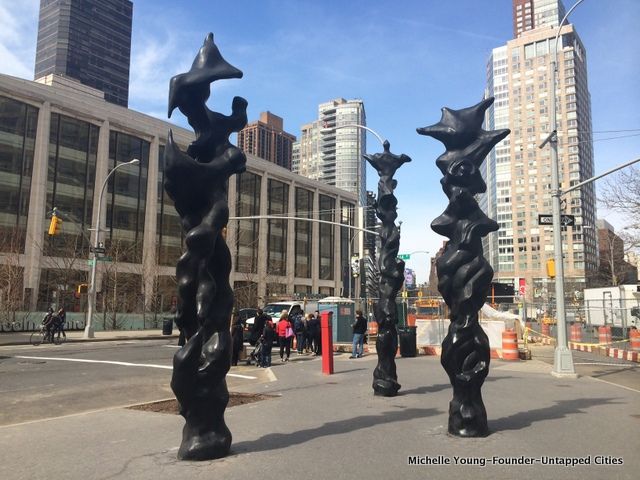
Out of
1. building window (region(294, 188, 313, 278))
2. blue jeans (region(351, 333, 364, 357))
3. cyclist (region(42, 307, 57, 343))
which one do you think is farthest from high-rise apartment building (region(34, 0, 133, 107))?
blue jeans (region(351, 333, 364, 357))

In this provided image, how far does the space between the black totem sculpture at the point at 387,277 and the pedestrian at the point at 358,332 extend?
6.97m

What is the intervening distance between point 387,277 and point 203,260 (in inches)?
249

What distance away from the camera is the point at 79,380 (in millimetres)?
13719

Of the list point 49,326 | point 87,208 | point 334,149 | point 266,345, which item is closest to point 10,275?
point 49,326

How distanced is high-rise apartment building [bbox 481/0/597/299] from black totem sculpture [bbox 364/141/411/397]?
105141 mm

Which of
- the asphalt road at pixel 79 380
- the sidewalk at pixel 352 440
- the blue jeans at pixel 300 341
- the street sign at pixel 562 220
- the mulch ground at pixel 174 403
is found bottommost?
the asphalt road at pixel 79 380

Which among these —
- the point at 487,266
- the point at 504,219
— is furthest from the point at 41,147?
the point at 504,219

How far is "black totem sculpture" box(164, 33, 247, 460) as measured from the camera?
6.23 meters

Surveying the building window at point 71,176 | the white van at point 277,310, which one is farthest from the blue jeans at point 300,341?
the building window at point 71,176

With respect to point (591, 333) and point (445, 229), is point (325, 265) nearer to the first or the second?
point (591, 333)

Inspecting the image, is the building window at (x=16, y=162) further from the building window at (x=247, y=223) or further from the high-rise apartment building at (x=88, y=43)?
the high-rise apartment building at (x=88, y=43)

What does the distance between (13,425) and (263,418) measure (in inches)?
154

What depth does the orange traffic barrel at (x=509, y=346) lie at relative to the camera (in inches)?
771

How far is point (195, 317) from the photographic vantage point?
6539 mm
